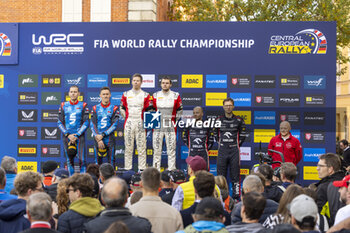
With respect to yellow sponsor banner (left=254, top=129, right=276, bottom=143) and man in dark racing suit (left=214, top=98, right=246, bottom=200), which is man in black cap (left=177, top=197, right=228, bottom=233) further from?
yellow sponsor banner (left=254, top=129, right=276, bottom=143)

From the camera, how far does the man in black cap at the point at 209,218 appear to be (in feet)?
11.3

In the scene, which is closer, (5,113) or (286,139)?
(286,139)

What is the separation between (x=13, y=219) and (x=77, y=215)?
520 millimetres

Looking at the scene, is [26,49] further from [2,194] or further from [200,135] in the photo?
[2,194]

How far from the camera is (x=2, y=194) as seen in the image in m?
4.55

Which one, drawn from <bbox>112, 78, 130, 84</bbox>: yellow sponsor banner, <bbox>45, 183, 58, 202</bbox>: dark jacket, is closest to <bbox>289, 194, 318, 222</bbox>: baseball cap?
<bbox>45, 183, 58, 202</bbox>: dark jacket

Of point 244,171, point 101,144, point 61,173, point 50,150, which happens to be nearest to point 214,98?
point 244,171

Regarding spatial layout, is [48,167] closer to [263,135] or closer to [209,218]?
[209,218]

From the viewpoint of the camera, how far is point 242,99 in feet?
36.4

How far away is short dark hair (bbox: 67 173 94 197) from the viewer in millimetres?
4211

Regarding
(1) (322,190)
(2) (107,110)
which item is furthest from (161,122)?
(1) (322,190)

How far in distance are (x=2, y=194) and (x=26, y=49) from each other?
7.77 metres

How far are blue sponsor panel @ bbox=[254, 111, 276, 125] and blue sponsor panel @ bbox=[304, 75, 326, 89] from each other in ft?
3.27

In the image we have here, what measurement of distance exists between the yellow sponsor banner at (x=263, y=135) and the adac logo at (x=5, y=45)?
619 cm
